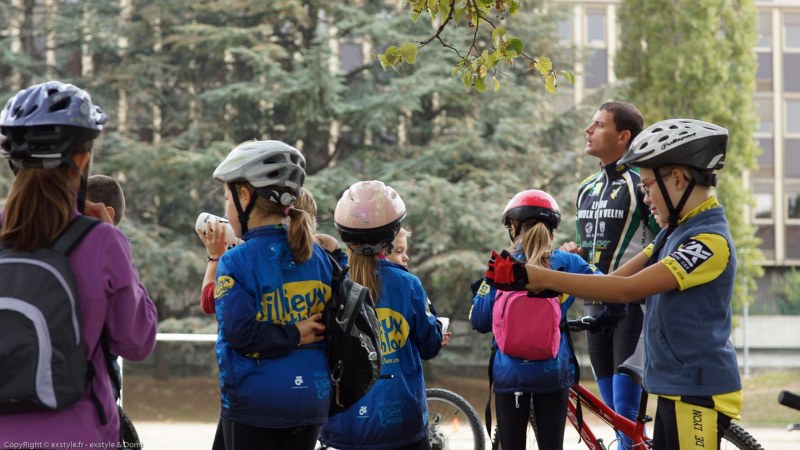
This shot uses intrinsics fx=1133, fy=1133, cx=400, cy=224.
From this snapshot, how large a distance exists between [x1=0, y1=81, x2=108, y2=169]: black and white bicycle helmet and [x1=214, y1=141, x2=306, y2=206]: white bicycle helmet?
840 millimetres

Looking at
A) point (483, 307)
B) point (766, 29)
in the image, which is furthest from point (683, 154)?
point (766, 29)

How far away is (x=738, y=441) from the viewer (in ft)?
19.9

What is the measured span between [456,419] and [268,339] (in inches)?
177

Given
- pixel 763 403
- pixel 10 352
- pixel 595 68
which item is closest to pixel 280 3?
pixel 763 403

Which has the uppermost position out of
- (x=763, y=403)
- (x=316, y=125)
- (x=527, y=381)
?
(x=316, y=125)

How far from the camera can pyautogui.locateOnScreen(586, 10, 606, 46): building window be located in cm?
3994

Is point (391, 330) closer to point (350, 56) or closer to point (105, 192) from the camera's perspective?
point (105, 192)

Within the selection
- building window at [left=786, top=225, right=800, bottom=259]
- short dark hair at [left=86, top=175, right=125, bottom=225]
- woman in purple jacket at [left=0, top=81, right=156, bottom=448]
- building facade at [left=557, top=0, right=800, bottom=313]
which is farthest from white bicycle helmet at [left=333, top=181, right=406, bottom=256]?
building window at [left=786, top=225, right=800, bottom=259]

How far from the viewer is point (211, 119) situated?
23.0m

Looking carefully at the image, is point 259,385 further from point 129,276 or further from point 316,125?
point 316,125

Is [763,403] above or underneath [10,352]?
underneath

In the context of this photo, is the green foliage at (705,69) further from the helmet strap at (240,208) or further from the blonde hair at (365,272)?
the helmet strap at (240,208)

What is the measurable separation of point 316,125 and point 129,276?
20115 mm

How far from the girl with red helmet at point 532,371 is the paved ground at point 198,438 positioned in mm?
3841
